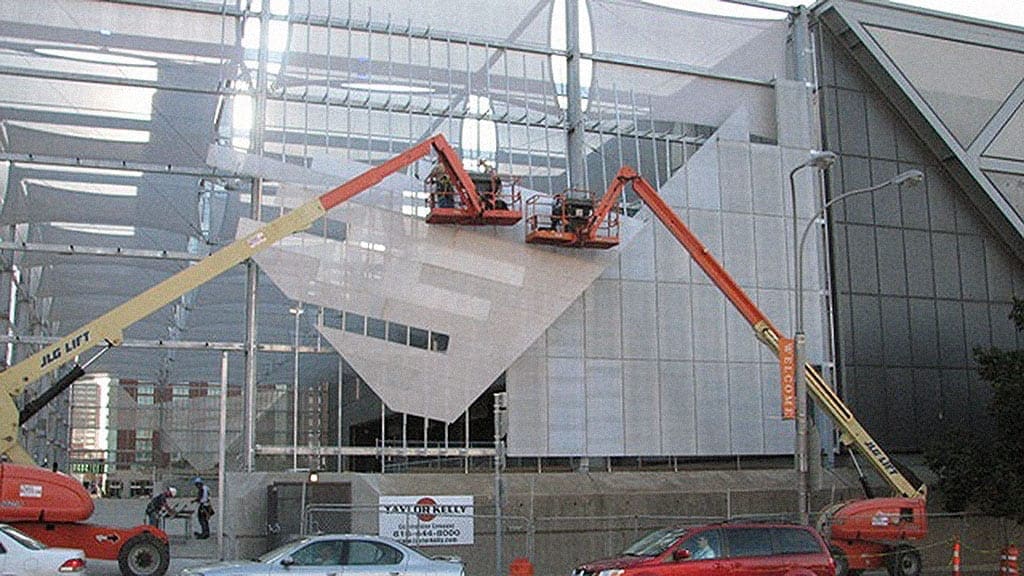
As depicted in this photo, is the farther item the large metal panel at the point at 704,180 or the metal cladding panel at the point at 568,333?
the large metal panel at the point at 704,180

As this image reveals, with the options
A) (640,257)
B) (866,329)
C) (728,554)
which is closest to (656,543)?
(728,554)

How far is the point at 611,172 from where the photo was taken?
31578 mm

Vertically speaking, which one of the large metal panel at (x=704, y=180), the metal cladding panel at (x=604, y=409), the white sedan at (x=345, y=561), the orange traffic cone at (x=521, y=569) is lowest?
the orange traffic cone at (x=521, y=569)

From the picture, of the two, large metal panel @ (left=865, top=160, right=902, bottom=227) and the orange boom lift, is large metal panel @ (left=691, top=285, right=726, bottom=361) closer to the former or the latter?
the orange boom lift

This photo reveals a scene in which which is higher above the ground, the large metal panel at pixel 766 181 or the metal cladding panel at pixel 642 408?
the large metal panel at pixel 766 181

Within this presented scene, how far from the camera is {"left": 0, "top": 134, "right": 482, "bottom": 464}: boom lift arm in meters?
21.7

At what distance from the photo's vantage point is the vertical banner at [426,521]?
25.0 meters

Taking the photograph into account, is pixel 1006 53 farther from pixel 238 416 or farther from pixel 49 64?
pixel 238 416

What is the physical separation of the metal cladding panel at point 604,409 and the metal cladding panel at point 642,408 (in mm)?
172

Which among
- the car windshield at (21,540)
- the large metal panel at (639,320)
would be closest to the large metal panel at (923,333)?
the large metal panel at (639,320)

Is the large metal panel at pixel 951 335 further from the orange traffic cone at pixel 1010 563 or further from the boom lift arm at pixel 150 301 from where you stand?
the boom lift arm at pixel 150 301

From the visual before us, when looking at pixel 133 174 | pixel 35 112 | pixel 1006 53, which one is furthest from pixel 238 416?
pixel 1006 53

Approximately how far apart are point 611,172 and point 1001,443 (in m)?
12.4

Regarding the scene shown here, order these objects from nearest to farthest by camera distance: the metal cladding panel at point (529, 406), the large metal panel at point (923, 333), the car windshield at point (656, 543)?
the car windshield at point (656, 543)
the metal cladding panel at point (529, 406)
the large metal panel at point (923, 333)
